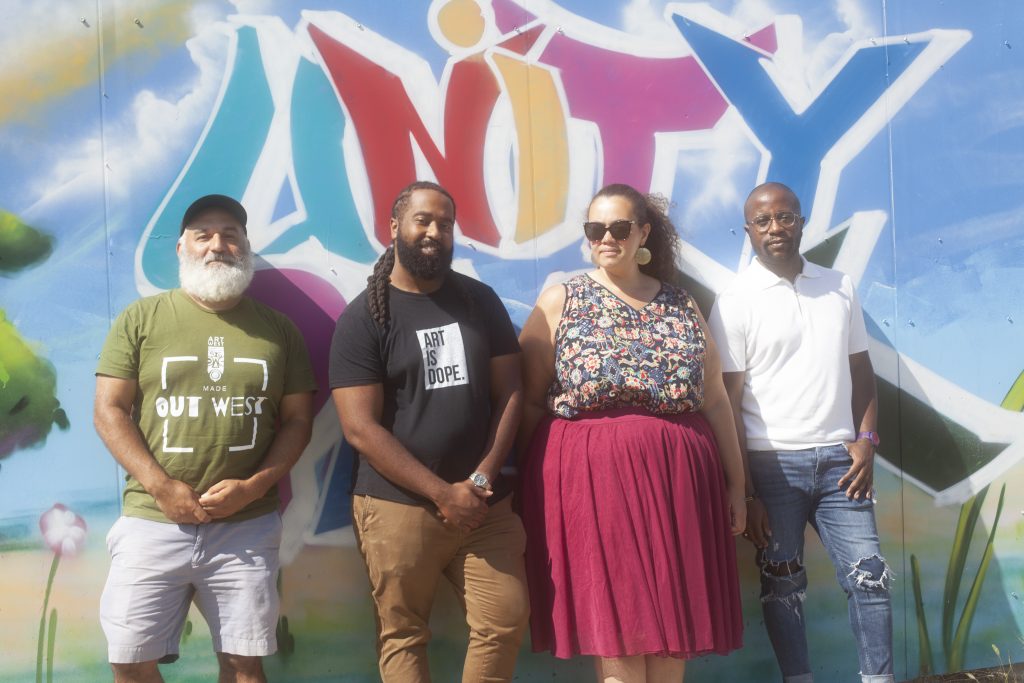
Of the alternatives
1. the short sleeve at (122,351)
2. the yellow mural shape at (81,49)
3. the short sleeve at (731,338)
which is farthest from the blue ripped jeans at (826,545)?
Answer: the yellow mural shape at (81,49)

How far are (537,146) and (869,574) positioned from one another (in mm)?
1998

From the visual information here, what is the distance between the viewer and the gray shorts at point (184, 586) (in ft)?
9.43

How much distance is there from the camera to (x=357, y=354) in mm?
3002

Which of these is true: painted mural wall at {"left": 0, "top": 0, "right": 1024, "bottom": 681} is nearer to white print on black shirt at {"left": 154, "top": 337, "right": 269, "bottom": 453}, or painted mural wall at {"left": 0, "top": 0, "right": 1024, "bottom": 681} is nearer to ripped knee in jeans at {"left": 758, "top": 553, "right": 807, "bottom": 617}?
ripped knee in jeans at {"left": 758, "top": 553, "right": 807, "bottom": 617}

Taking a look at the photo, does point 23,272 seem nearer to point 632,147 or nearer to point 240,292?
point 240,292

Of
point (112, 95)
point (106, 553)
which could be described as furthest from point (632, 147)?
point (106, 553)

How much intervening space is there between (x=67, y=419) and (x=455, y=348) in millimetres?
1383

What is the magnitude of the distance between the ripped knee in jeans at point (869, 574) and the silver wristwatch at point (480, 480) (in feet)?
4.59

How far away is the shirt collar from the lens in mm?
3523

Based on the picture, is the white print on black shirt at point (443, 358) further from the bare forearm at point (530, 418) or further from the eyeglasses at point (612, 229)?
the eyeglasses at point (612, 229)

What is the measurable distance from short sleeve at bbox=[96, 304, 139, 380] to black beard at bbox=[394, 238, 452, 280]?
88 cm

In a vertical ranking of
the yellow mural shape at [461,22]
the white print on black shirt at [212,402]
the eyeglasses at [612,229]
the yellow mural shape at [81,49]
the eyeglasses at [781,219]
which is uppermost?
the yellow mural shape at [461,22]

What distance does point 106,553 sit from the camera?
3.29m

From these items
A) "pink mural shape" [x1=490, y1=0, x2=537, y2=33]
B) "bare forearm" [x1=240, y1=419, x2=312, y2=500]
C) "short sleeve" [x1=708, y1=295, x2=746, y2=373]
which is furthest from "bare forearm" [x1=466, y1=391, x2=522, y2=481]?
"pink mural shape" [x1=490, y1=0, x2=537, y2=33]
